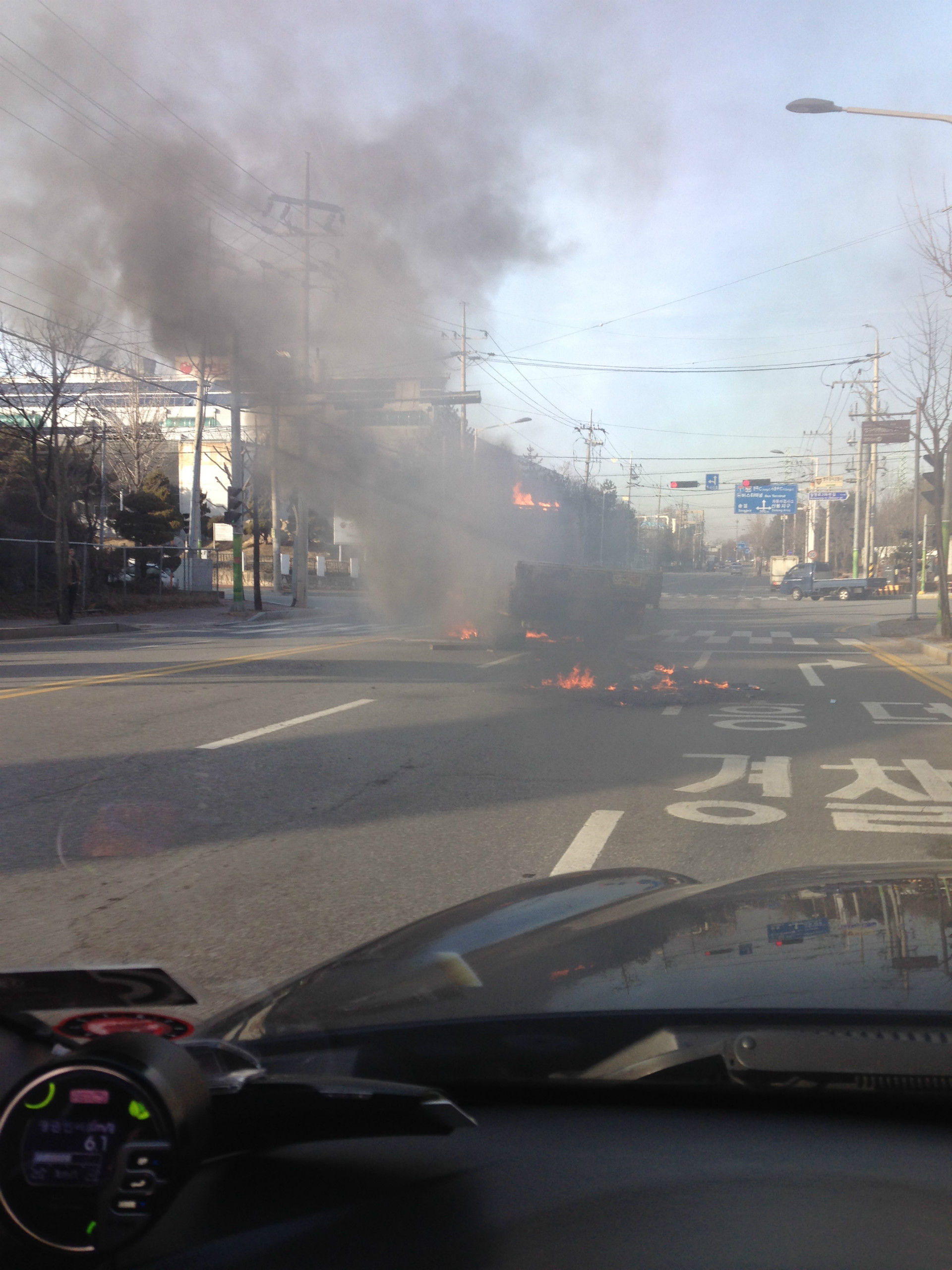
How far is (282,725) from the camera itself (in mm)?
9438

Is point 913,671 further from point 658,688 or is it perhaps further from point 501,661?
point 501,661

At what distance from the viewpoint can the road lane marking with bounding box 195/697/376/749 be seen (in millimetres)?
8539

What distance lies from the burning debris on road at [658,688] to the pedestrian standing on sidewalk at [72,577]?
1475 cm

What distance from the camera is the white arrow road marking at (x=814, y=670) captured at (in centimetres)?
Answer: 1316

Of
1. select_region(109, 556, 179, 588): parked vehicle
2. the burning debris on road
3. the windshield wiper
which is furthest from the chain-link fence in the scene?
the windshield wiper

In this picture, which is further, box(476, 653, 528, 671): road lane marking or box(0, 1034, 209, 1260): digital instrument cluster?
box(476, 653, 528, 671): road lane marking

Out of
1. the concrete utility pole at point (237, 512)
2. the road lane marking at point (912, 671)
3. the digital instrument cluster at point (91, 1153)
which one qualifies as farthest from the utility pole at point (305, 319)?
the digital instrument cluster at point (91, 1153)

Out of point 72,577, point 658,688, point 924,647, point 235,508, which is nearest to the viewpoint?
point 658,688

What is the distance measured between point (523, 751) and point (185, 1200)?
7068mm

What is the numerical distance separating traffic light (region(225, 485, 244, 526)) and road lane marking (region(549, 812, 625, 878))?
81.6 ft

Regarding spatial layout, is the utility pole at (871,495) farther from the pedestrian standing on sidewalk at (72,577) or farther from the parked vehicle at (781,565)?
the pedestrian standing on sidewalk at (72,577)

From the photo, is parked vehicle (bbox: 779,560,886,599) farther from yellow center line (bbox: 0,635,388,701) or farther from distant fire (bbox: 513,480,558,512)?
yellow center line (bbox: 0,635,388,701)

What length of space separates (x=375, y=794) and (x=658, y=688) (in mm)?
6466

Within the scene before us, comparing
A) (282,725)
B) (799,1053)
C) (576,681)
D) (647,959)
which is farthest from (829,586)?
(799,1053)
